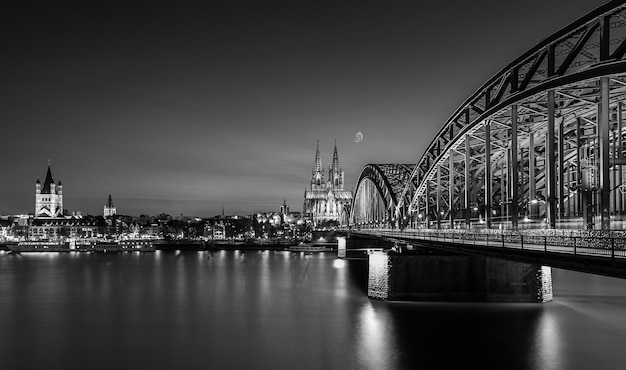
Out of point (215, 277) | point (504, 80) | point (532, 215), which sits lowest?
point (215, 277)

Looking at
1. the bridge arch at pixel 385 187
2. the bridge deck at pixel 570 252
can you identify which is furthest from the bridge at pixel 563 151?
the bridge arch at pixel 385 187

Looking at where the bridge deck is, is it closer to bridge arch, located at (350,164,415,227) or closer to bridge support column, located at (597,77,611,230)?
bridge support column, located at (597,77,611,230)

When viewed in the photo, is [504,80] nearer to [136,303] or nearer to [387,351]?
[387,351]

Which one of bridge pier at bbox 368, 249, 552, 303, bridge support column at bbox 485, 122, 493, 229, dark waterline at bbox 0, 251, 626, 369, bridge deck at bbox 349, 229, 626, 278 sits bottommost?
dark waterline at bbox 0, 251, 626, 369

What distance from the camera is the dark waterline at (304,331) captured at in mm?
32188

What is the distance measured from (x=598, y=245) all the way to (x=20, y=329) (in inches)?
1476

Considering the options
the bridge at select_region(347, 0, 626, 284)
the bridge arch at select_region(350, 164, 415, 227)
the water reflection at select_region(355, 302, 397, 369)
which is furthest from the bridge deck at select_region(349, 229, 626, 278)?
the bridge arch at select_region(350, 164, 415, 227)

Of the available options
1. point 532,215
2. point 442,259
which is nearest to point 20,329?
point 442,259

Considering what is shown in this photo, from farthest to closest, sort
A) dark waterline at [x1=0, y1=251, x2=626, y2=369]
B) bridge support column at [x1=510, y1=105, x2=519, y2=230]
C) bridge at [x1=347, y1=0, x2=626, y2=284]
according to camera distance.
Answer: bridge support column at [x1=510, y1=105, x2=519, y2=230] → dark waterline at [x1=0, y1=251, x2=626, y2=369] → bridge at [x1=347, y1=0, x2=626, y2=284]

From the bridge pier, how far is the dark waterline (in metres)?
0.94

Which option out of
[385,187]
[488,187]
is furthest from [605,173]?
[385,187]

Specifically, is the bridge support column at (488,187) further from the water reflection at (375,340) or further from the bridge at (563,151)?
the water reflection at (375,340)

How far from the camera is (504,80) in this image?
131 ft

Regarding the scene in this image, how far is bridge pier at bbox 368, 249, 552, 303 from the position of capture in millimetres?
42969
